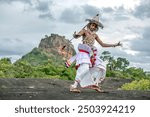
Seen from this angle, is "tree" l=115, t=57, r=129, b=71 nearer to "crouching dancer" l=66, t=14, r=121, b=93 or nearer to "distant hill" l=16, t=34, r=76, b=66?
"distant hill" l=16, t=34, r=76, b=66

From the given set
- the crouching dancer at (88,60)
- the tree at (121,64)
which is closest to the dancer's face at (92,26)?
the crouching dancer at (88,60)

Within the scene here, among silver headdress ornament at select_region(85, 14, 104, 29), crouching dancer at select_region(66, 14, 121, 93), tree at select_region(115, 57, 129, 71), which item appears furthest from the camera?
tree at select_region(115, 57, 129, 71)

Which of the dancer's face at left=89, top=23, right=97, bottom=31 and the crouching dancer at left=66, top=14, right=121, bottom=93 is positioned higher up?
the dancer's face at left=89, top=23, right=97, bottom=31

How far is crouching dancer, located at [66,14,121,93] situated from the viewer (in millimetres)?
13805

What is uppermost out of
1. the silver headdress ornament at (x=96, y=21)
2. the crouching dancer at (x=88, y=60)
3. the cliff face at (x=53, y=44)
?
the cliff face at (x=53, y=44)

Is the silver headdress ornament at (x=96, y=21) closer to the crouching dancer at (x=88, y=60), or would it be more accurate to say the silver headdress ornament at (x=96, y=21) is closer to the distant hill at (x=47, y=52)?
the crouching dancer at (x=88, y=60)

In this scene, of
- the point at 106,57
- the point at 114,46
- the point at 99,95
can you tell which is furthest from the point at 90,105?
the point at 106,57

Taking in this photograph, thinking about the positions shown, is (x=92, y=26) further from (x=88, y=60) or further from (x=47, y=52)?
(x=47, y=52)

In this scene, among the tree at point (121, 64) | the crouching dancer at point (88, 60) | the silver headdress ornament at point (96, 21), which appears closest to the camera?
the crouching dancer at point (88, 60)

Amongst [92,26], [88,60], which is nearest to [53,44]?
[92,26]

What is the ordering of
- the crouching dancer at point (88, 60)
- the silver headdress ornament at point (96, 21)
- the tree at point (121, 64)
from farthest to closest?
the tree at point (121, 64) < the silver headdress ornament at point (96, 21) < the crouching dancer at point (88, 60)

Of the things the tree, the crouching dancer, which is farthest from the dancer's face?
the tree

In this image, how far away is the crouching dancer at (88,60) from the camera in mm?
13805

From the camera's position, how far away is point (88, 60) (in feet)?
45.3
